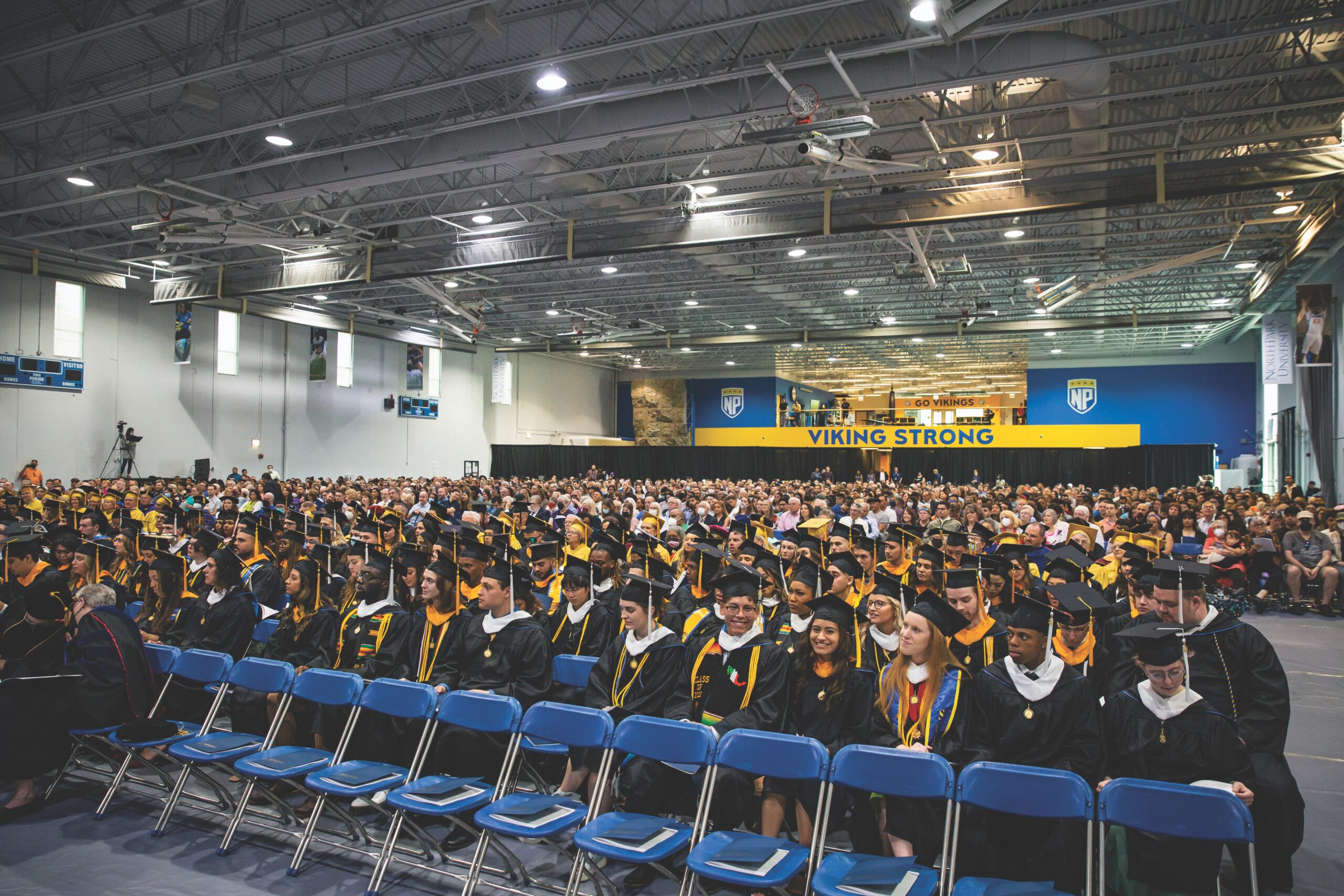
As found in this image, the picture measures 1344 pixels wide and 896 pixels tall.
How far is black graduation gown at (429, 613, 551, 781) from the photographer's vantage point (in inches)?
179

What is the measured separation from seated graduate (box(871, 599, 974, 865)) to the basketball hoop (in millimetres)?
6131

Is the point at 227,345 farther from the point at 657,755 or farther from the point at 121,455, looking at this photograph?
the point at 657,755

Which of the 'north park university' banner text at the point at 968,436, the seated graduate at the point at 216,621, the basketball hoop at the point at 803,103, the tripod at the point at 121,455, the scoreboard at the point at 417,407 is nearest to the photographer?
the seated graduate at the point at 216,621

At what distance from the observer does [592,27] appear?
29.4 ft

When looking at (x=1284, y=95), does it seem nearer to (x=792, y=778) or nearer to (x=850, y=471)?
(x=792, y=778)

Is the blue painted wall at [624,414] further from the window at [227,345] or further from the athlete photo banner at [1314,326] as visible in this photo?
the athlete photo banner at [1314,326]

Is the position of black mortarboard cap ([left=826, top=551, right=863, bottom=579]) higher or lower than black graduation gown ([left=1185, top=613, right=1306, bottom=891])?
higher

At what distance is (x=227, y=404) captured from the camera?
73.8 ft

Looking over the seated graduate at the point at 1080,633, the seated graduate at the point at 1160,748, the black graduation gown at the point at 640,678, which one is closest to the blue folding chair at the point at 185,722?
the black graduation gown at the point at 640,678

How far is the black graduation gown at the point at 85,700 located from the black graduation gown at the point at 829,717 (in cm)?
386

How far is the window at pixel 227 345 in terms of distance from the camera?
2236cm

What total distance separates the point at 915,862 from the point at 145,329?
898 inches

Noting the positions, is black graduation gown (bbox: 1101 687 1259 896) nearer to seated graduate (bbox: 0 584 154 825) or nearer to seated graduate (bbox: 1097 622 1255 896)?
seated graduate (bbox: 1097 622 1255 896)

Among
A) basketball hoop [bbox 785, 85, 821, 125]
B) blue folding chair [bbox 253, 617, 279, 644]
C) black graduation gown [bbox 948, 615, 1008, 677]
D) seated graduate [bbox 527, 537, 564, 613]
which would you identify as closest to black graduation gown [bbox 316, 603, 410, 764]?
blue folding chair [bbox 253, 617, 279, 644]
